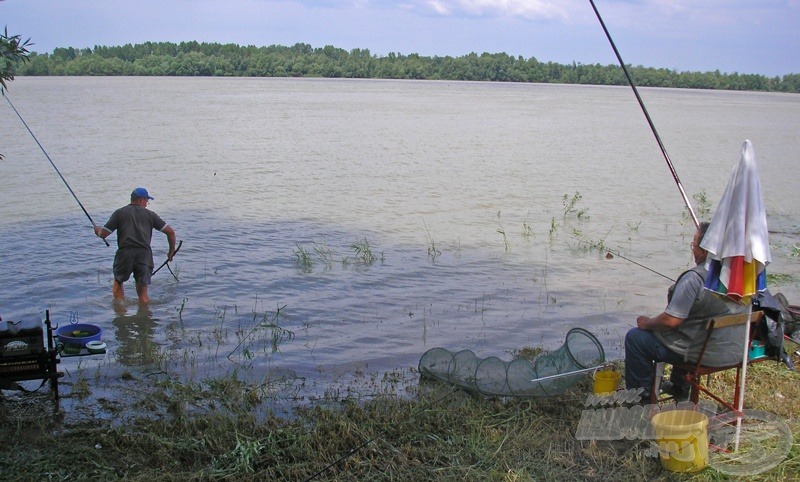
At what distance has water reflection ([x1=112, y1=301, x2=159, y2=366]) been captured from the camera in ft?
25.8

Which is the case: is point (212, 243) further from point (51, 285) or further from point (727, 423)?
point (727, 423)

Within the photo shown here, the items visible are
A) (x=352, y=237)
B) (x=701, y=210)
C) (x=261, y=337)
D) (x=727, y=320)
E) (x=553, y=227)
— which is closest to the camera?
(x=727, y=320)

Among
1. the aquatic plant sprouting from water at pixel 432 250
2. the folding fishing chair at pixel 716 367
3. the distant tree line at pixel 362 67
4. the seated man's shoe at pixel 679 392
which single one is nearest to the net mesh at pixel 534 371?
the seated man's shoe at pixel 679 392

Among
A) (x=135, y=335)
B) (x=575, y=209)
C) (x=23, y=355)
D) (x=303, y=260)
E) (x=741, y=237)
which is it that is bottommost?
(x=135, y=335)

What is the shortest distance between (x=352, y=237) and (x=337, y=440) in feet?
30.8

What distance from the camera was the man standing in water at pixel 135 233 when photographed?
929cm

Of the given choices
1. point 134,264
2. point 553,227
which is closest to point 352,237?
point 553,227

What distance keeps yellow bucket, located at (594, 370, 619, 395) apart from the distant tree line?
315ft

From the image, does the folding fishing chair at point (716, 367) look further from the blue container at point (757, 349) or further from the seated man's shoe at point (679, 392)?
the seated man's shoe at point (679, 392)

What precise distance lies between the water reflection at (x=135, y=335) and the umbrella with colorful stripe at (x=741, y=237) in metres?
5.29

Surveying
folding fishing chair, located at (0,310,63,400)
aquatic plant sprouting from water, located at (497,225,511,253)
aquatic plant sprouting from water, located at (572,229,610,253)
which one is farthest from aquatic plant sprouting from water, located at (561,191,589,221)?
folding fishing chair, located at (0,310,63,400)

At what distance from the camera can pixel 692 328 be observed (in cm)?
510

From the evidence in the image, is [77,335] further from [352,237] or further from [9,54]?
[352,237]

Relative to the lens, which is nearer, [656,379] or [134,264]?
[656,379]
